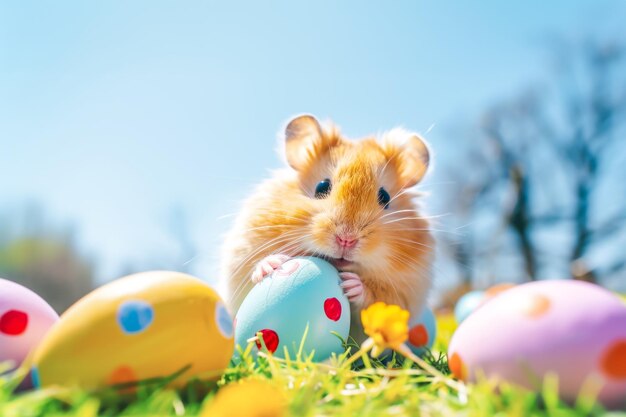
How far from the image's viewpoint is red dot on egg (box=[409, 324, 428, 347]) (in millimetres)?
3303

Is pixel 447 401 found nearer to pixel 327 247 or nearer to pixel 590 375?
pixel 590 375

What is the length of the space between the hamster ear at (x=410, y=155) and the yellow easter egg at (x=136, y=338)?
5.73ft

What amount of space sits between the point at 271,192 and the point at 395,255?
32.1 inches

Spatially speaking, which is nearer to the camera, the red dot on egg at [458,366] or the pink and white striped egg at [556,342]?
the pink and white striped egg at [556,342]

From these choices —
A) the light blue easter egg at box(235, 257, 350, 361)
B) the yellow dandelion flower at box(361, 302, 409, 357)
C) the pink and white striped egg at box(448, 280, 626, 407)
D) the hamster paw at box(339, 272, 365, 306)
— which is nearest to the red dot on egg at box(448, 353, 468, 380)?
the pink and white striped egg at box(448, 280, 626, 407)

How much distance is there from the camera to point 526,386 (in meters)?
1.54

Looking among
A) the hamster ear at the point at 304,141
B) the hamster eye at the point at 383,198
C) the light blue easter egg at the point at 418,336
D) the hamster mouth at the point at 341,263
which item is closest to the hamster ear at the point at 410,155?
the hamster eye at the point at 383,198

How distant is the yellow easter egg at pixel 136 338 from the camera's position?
157cm

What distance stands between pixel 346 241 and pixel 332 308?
1.16 feet

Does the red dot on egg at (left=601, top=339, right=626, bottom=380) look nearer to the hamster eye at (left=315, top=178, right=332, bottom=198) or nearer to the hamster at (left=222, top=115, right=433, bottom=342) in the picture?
the hamster at (left=222, top=115, right=433, bottom=342)

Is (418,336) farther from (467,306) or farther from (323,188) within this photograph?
(467,306)

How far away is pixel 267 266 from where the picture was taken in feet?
8.77

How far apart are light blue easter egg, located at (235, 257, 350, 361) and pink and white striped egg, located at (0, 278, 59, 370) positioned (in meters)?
0.83

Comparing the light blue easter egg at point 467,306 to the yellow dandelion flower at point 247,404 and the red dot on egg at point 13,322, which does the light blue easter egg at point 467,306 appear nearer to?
the red dot on egg at point 13,322
